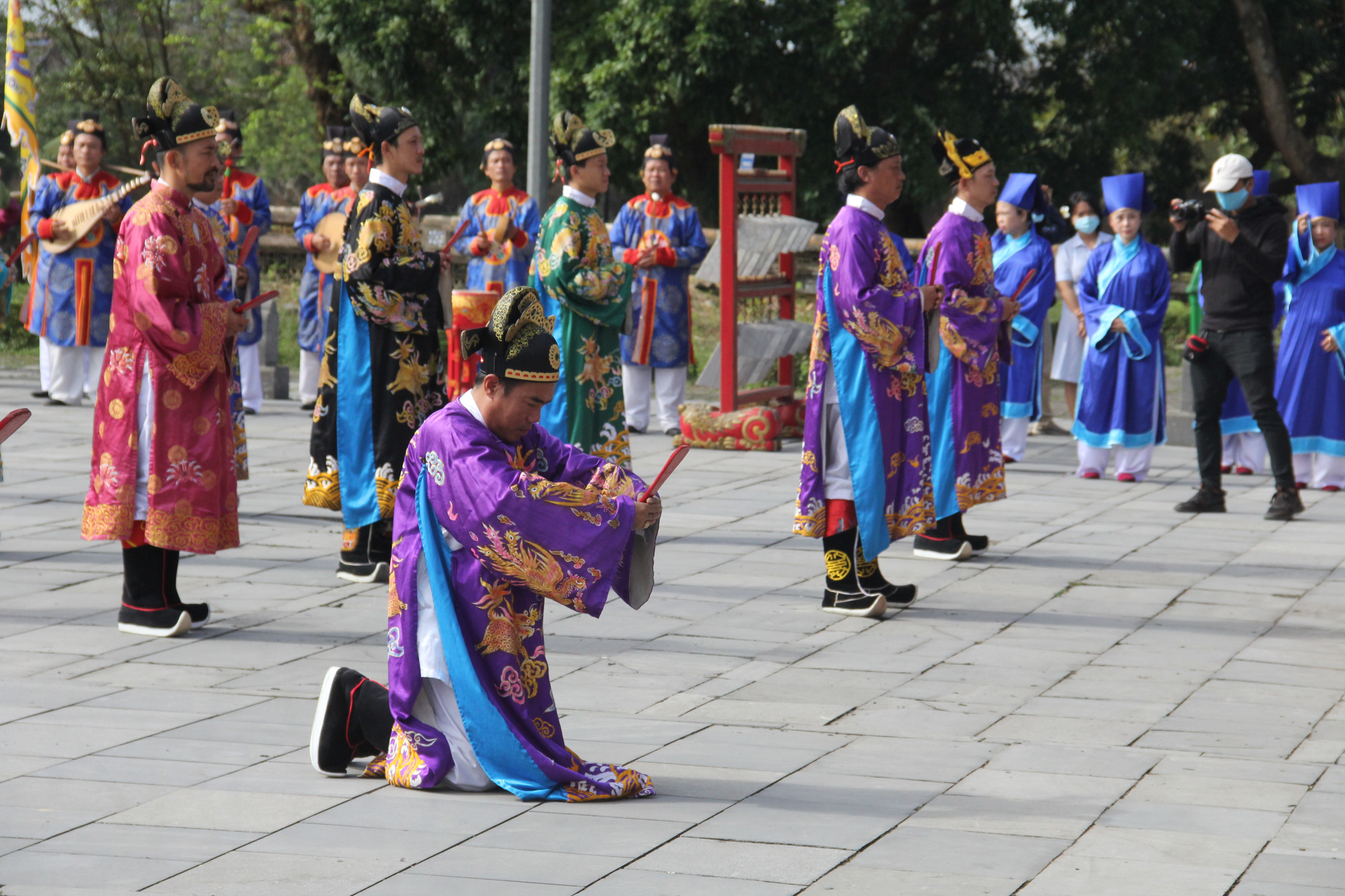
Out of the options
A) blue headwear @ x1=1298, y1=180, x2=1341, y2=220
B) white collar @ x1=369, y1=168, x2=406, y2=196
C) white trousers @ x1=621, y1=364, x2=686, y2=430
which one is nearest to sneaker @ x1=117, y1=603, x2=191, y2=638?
white collar @ x1=369, y1=168, x2=406, y2=196

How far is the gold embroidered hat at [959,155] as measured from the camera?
6.76 metres

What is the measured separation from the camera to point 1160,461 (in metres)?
10.5

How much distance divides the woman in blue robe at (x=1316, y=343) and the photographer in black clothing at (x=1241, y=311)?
3.16ft

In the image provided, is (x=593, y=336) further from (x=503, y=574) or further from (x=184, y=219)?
(x=503, y=574)

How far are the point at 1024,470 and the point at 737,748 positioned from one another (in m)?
6.04

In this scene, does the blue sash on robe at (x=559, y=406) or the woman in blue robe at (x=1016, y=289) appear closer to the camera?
the blue sash on robe at (x=559, y=406)

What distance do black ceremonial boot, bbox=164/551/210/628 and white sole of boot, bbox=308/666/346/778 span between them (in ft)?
5.63

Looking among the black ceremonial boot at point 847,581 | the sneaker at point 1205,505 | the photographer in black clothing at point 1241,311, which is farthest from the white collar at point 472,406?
the sneaker at point 1205,505

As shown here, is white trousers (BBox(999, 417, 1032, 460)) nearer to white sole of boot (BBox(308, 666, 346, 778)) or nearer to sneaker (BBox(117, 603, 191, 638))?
sneaker (BBox(117, 603, 191, 638))

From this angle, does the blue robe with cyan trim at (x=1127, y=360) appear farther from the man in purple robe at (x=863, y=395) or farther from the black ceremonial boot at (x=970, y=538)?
the man in purple robe at (x=863, y=395)

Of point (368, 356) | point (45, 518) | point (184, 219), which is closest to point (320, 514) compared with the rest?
point (45, 518)

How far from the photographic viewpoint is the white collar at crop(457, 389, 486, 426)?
148 inches

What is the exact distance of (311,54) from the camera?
20.1 meters

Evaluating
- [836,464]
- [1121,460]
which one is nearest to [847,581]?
[836,464]
